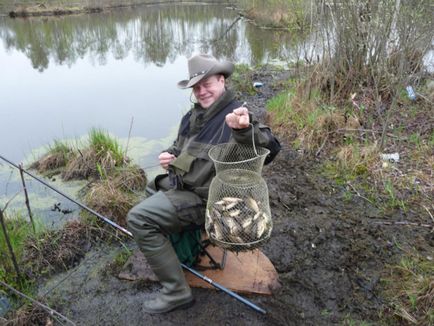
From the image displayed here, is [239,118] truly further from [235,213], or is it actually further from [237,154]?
[235,213]

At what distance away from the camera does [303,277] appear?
294cm

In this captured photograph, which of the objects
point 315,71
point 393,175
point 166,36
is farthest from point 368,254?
point 166,36

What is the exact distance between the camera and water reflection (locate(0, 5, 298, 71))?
496 inches

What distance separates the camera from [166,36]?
16609 mm

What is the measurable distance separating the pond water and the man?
2724mm

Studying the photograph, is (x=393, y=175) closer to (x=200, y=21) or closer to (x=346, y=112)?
(x=346, y=112)

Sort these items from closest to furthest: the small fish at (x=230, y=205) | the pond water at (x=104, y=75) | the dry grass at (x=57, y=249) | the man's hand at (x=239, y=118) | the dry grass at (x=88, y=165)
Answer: the man's hand at (x=239, y=118), the small fish at (x=230, y=205), the dry grass at (x=57, y=249), the dry grass at (x=88, y=165), the pond water at (x=104, y=75)

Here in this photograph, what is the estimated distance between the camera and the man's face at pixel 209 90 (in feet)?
8.28

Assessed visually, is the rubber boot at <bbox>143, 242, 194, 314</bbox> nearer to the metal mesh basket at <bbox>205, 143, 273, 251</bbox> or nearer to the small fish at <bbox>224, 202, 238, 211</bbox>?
the metal mesh basket at <bbox>205, 143, 273, 251</bbox>

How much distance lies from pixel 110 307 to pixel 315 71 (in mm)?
4607

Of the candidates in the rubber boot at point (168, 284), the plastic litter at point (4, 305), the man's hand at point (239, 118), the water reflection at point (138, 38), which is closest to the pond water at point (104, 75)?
the water reflection at point (138, 38)

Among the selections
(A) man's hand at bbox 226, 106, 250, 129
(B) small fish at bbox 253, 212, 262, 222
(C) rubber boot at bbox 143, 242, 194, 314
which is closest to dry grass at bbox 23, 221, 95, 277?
(C) rubber boot at bbox 143, 242, 194, 314

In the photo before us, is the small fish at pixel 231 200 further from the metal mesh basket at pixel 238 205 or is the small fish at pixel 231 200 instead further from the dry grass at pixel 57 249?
the dry grass at pixel 57 249

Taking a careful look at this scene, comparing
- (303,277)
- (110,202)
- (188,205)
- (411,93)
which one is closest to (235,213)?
(188,205)
